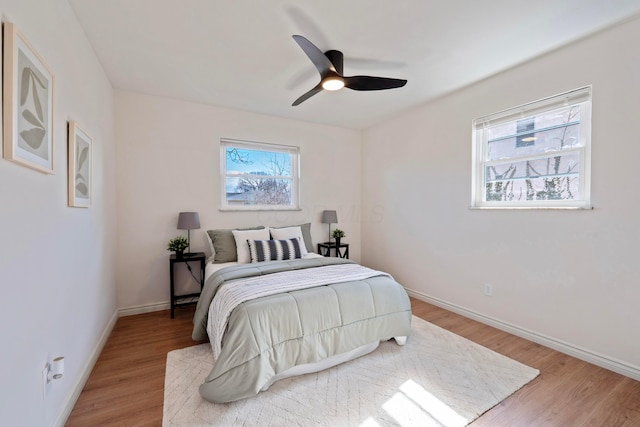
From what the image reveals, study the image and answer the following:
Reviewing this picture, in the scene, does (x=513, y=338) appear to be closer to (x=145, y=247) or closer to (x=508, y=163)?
(x=508, y=163)

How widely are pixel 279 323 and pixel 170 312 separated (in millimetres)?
2134

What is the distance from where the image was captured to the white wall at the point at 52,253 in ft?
3.71

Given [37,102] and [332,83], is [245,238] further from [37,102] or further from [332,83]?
[37,102]

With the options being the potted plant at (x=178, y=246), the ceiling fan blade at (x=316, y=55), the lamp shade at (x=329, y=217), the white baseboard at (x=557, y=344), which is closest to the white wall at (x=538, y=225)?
the white baseboard at (x=557, y=344)

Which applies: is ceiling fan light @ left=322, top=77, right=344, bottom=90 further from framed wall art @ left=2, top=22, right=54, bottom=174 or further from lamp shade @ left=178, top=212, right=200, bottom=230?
lamp shade @ left=178, top=212, right=200, bottom=230

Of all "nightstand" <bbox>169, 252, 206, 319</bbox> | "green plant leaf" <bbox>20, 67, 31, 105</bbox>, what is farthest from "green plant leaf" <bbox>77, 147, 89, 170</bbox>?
"nightstand" <bbox>169, 252, 206, 319</bbox>

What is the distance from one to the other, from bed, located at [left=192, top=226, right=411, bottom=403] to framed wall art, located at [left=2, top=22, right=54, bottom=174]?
136cm

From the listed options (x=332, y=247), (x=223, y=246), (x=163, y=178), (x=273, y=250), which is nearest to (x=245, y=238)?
(x=223, y=246)

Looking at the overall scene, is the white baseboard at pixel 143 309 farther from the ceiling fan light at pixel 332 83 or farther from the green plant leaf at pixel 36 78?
the ceiling fan light at pixel 332 83

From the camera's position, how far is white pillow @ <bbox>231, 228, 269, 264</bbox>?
10.7 ft

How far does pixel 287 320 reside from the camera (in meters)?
1.95

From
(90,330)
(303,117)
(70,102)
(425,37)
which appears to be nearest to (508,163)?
(425,37)

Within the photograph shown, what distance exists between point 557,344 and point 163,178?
445cm

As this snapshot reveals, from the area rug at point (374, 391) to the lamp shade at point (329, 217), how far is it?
2222 mm
